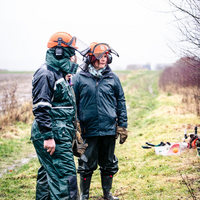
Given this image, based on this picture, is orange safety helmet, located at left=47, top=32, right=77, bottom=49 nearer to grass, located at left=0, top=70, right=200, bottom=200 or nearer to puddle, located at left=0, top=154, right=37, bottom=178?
grass, located at left=0, top=70, right=200, bottom=200

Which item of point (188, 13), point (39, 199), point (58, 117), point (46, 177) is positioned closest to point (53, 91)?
point (58, 117)

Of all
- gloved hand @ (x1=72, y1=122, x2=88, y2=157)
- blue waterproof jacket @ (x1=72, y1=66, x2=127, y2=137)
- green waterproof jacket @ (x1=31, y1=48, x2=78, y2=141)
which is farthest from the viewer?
blue waterproof jacket @ (x1=72, y1=66, x2=127, y2=137)

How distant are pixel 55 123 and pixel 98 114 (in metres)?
0.94

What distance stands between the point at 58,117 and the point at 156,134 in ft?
17.2

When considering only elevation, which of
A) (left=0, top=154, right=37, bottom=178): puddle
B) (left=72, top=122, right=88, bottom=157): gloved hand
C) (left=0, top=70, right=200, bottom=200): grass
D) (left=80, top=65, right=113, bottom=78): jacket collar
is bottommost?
(left=0, top=154, right=37, bottom=178): puddle

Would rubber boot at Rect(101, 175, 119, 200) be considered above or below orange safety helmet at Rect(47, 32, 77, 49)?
below

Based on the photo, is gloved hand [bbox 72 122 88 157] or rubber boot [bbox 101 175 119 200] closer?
gloved hand [bbox 72 122 88 157]

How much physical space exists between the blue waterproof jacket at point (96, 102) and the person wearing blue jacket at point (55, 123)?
0.69m

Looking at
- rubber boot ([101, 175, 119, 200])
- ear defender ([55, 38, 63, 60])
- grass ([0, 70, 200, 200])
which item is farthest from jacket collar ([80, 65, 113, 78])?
grass ([0, 70, 200, 200])

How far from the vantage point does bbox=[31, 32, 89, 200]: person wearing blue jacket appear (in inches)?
105

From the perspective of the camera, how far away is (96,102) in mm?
3607

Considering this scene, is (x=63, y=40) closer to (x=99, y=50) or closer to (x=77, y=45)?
(x=77, y=45)

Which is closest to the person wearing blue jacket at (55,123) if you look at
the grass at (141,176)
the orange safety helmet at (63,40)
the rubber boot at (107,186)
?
the orange safety helmet at (63,40)

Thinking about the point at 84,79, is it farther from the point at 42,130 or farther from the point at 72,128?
the point at 42,130
